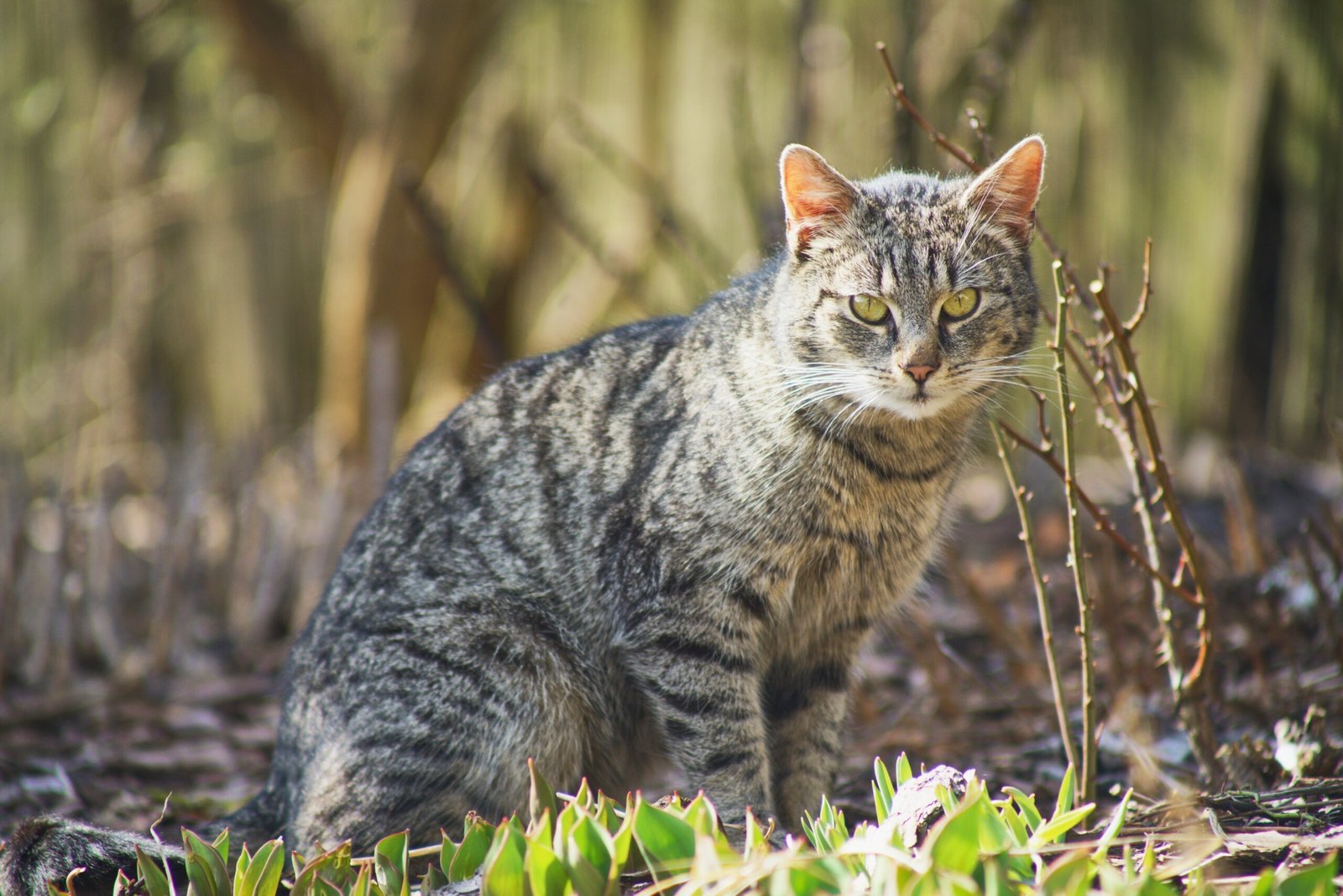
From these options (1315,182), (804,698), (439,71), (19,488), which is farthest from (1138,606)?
(439,71)

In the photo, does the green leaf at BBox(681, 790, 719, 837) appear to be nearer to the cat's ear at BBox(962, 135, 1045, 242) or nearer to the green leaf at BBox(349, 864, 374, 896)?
the green leaf at BBox(349, 864, 374, 896)

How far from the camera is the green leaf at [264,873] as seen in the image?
83.5 inches

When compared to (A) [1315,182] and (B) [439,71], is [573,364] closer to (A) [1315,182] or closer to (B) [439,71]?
(B) [439,71]

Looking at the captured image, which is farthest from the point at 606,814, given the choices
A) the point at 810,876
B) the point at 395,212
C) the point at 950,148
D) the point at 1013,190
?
the point at 395,212

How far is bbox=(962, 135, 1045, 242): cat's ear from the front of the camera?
2686 millimetres

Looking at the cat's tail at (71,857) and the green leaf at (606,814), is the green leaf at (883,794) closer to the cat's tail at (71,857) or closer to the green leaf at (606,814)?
the green leaf at (606,814)

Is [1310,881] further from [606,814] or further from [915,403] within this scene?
[915,403]

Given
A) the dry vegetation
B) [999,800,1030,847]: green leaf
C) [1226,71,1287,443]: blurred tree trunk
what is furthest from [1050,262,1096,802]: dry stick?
[1226,71,1287,443]: blurred tree trunk

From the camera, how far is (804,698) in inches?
121

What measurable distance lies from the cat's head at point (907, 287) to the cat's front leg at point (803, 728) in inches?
29.0

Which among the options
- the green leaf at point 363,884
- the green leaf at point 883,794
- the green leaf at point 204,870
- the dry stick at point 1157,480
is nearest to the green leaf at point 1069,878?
the green leaf at point 883,794

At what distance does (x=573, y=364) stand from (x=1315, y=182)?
445 centimetres

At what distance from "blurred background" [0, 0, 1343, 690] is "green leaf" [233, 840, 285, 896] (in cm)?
257

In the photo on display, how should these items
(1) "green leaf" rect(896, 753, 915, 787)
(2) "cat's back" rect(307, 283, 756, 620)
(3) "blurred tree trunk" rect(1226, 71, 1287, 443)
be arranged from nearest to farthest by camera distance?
1. (1) "green leaf" rect(896, 753, 915, 787)
2. (2) "cat's back" rect(307, 283, 756, 620)
3. (3) "blurred tree trunk" rect(1226, 71, 1287, 443)
